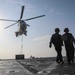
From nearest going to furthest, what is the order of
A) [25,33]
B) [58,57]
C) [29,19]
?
[58,57], [25,33], [29,19]

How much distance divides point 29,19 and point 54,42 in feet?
285

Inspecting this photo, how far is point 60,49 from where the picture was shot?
1695 cm

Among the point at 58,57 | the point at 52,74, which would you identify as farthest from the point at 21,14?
the point at 52,74

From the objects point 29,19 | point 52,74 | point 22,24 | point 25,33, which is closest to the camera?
point 52,74

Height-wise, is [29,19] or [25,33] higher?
[29,19]

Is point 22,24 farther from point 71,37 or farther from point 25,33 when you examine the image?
point 71,37

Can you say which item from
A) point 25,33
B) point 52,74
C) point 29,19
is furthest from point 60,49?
point 29,19

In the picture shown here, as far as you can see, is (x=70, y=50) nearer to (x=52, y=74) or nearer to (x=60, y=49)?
(x=60, y=49)

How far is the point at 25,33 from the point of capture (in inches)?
3401

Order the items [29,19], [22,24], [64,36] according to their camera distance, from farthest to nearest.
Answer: [29,19], [22,24], [64,36]

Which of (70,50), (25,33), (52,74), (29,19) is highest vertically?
(29,19)

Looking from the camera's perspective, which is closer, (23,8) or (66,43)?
(66,43)

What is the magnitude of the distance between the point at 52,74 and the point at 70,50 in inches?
274

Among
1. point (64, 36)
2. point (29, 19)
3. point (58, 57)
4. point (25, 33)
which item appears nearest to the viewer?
point (64, 36)
